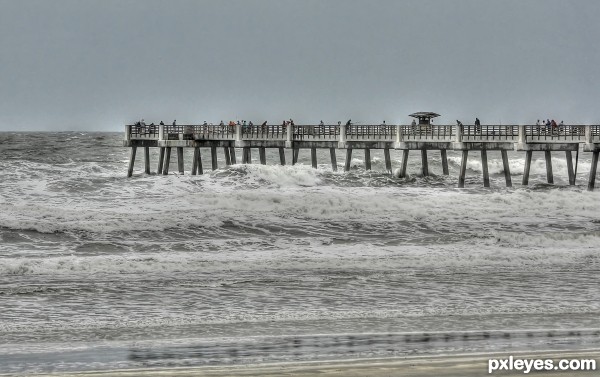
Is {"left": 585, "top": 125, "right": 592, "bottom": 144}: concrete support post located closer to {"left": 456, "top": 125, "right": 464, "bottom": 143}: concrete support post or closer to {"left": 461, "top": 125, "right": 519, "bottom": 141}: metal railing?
{"left": 461, "top": 125, "right": 519, "bottom": 141}: metal railing

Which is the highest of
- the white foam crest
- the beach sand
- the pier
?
the pier

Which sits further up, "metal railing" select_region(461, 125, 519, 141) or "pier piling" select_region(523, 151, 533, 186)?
"metal railing" select_region(461, 125, 519, 141)

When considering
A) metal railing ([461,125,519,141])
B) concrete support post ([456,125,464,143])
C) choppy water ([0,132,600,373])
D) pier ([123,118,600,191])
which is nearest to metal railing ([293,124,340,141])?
pier ([123,118,600,191])

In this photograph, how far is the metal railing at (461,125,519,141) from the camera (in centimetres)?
5869

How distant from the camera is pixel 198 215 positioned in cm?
3794

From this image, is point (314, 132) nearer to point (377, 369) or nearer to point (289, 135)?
point (289, 135)

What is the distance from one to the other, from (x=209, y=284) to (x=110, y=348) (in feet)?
24.0

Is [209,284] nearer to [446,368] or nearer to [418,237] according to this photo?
[446,368]

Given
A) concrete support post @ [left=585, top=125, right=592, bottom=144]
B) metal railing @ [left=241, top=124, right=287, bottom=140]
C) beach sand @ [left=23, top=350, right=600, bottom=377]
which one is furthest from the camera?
metal railing @ [left=241, top=124, right=287, bottom=140]

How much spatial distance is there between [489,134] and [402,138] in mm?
5008

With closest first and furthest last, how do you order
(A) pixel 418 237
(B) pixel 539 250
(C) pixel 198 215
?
(B) pixel 539 250
(A) pixel 418 237
(C) pixel 198 215

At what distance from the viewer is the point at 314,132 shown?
6419 cm

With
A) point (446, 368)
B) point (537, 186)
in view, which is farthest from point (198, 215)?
point (537, 186)

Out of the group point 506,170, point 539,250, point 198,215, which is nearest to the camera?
point 539,250
